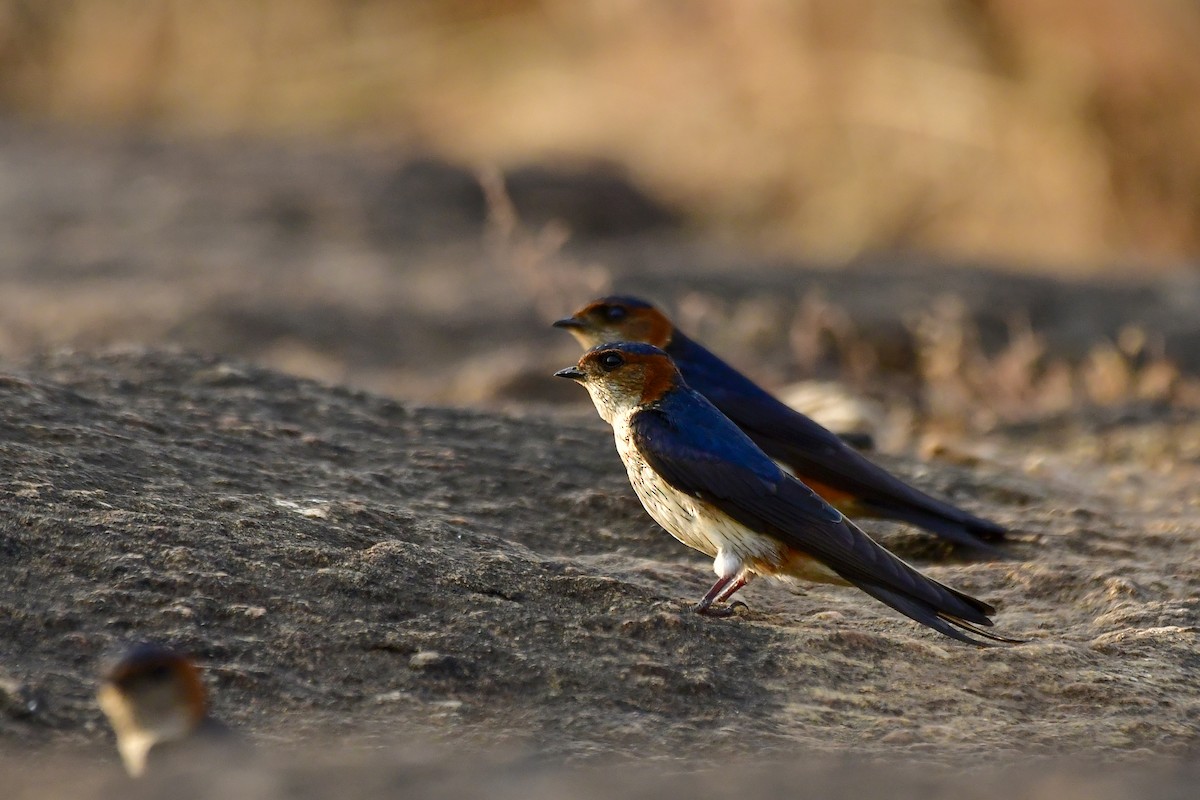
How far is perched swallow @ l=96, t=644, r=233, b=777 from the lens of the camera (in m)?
2.74

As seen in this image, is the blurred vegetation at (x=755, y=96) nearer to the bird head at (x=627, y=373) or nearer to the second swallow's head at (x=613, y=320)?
the second swallow's head at (x=613, y=320)

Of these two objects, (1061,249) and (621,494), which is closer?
(621,494)

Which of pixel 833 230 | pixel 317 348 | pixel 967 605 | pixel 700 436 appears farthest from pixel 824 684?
pixel 833 230

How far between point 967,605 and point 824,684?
419 mm

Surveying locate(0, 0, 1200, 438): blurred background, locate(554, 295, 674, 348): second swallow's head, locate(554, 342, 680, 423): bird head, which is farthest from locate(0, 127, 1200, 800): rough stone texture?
locate(0, 0, 1200, 438): blurred background

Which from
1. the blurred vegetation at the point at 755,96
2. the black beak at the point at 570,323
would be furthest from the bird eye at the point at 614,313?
the blurred vegetation at the point at 755,96

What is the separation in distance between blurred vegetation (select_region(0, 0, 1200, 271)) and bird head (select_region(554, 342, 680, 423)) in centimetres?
826

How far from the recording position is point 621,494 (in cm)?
486

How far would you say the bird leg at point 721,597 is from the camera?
3855 mm

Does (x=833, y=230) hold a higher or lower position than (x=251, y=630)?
higher

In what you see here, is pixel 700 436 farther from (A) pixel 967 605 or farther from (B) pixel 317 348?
(B) pixel 317 348

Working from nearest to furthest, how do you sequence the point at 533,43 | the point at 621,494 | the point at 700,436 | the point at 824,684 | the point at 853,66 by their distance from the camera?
the point at 824,684 → the point at 700,436 → the point at 621,494 → the point at 853,66 → the point at 533,43

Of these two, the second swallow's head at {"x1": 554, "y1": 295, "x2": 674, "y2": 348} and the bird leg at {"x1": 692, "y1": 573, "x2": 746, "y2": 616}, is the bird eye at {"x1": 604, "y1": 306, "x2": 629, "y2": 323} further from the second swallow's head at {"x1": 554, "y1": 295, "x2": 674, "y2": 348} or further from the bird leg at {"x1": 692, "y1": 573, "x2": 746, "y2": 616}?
the bird leg at {"x1": 692, "y1": 573, "x2": 746, "y2": 616}

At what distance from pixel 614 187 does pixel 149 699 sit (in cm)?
1119
